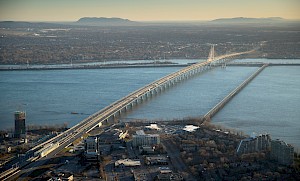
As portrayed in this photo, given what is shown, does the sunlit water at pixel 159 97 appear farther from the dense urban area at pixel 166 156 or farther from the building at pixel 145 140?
the building at pixel 145 140

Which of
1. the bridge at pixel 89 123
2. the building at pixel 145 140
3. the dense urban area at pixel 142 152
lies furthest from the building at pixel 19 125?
the building at pixel 145 140

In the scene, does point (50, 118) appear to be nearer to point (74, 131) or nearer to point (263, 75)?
point (74, 131)

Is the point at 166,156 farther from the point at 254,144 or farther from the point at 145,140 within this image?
the point at 254,144

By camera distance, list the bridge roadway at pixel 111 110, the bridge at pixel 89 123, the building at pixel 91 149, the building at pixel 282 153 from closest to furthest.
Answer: the building at pixel 282 153, the building at pixel 91 149, the bridge at pixel 89 123, the bridge roadway at pixel 111 110

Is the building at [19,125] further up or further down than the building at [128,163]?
further up

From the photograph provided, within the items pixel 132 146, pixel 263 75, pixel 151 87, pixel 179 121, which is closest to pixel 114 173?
pixel 132 146
